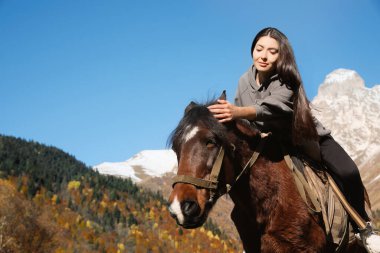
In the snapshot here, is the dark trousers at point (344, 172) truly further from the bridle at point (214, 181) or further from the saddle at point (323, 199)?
the bridle at point (214, 181)

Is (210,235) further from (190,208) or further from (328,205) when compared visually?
(190,208)

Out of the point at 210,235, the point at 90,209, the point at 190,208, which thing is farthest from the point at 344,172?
the point at 210,235

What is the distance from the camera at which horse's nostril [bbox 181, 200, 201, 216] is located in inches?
160

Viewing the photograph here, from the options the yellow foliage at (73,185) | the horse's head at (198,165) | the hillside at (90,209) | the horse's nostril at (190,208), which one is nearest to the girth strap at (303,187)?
the horse's head at (198,165)

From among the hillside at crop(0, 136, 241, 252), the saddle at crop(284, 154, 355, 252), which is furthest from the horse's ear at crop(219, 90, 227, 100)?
the hillside at crop(0, 136, 241, 252)

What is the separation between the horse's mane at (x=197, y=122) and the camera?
4.57 meters

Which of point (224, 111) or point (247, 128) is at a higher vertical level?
point (224, 111)

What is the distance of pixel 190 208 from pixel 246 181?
0.97 metres

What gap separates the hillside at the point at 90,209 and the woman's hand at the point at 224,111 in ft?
232

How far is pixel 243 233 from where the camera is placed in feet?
16.5

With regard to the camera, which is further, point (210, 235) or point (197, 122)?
point (210, 235)

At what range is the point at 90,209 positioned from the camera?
10681 cm

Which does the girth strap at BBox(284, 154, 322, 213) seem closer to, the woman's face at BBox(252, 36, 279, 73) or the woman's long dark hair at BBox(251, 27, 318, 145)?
the woman's long dark hair at BBox(251, 27, 318, 145)

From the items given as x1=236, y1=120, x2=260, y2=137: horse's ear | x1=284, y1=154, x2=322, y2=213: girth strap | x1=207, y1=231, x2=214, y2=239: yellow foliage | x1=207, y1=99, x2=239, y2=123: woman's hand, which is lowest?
x1=207, y1=231, x2=214, y2=239: yellow foliage
